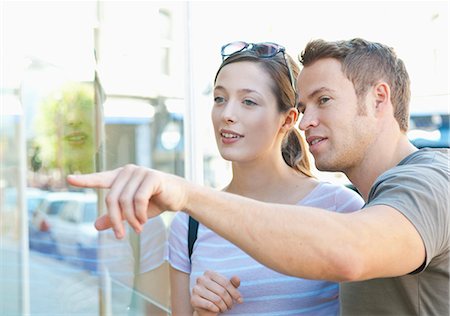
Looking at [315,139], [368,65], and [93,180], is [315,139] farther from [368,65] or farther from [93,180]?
[93,180]

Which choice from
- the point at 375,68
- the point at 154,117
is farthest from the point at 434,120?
the point at 375,68

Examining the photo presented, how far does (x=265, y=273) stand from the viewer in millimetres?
2148

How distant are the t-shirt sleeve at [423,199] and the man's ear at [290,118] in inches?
35.5

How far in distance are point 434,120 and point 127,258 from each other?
677 centimetres

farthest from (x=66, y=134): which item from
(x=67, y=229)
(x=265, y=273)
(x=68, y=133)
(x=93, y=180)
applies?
(x=93, y=180)

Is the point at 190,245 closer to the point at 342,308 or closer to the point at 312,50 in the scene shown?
the point at 342,308

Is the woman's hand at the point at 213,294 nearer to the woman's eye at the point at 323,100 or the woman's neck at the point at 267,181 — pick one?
the woman's neck at the point at 267,181

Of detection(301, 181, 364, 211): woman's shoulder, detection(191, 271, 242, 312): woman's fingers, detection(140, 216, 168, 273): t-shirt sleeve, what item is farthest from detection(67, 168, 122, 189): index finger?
detection(140, 216, 168, 273): t-shirt sleeve

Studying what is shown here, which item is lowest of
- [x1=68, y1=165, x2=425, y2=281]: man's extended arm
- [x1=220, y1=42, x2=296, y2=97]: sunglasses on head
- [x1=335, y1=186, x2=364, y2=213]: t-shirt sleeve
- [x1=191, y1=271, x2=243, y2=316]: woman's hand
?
[x1=191, y1=271, x2=243, y2=316]: woman's hand

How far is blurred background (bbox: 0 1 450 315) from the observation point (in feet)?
10.9

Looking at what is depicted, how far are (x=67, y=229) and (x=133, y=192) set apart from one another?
233 cm

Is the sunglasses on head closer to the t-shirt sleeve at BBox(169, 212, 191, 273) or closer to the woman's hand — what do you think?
the t-shirt sleeve at BBox(169, 212, 191, 273)

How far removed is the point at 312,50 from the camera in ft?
6.95

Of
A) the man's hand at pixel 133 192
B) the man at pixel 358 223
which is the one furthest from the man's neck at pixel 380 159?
the man's hand at pixel 133 192
